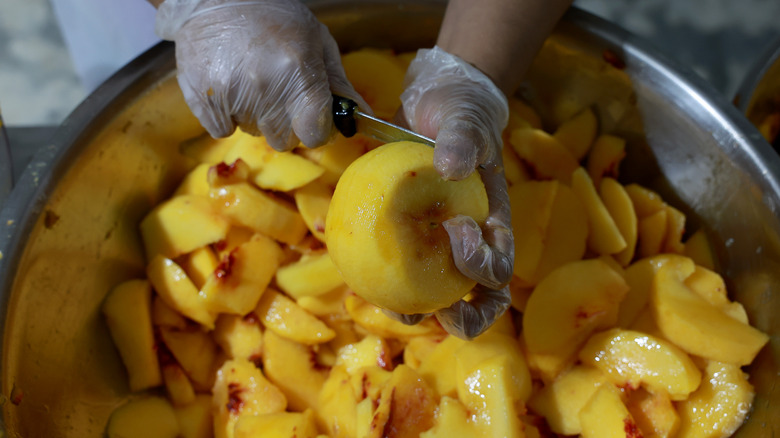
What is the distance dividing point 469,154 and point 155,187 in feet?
3.34

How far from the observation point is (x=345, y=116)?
1188mm

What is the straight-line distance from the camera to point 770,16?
8.92 feet

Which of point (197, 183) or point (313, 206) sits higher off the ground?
point (313, 206)

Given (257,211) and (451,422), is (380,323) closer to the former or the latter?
(451,422)

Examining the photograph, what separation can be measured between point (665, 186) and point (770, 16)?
1.71 metres

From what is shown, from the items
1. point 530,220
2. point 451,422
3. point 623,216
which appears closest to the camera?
point 451,422

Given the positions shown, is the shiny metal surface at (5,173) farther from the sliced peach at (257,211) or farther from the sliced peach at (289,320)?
the sliced peach at (289,320)

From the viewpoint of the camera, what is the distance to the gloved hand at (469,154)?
96 centimetres

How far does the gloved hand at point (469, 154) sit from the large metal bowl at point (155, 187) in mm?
443

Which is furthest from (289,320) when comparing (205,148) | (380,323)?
(205,148)

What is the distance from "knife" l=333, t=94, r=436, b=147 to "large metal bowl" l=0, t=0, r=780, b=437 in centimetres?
56

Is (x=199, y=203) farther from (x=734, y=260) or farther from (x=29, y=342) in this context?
(x=734, y=260)

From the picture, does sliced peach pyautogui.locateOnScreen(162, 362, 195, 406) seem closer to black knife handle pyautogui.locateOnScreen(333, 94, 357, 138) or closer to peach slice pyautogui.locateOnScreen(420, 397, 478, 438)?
peach slice pyautogui.locateOnScreen(420, 397, 478, 438)

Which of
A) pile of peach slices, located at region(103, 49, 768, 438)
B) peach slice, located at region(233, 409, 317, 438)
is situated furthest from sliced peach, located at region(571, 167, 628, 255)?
peach slice, located at region(233, 409, 317, 438)
